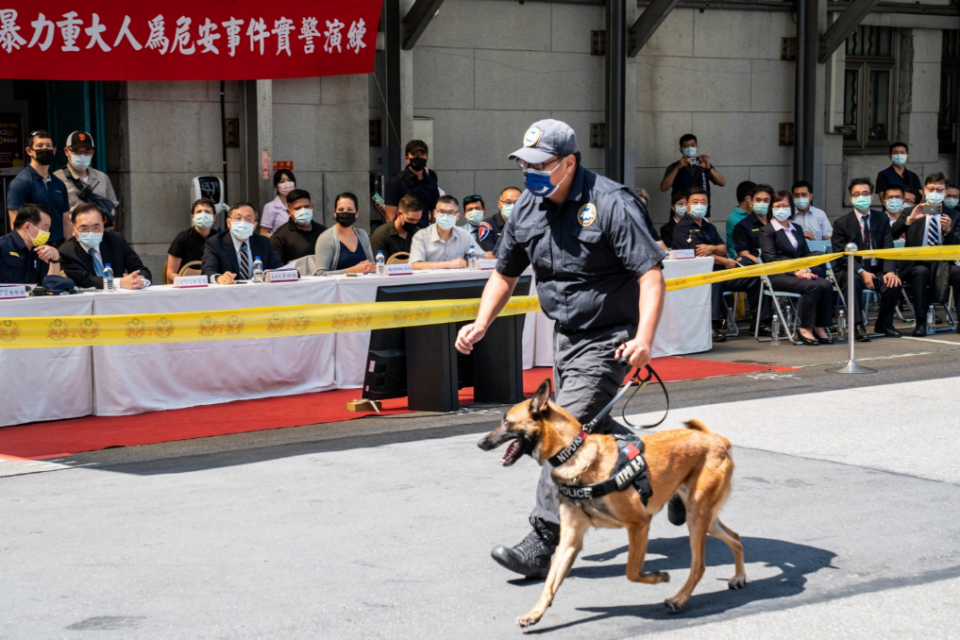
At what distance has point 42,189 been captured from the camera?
1080cm

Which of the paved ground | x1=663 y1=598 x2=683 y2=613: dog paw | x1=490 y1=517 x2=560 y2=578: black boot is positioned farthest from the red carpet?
x1=663 y1=598 x2=683 y2=613: dog paw

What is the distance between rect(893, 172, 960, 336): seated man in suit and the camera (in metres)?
13.3

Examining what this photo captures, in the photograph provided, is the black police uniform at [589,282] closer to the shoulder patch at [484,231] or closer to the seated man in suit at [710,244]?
the shoulder patch at [484,231]

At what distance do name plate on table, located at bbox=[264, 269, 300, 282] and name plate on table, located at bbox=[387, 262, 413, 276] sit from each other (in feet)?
3.02

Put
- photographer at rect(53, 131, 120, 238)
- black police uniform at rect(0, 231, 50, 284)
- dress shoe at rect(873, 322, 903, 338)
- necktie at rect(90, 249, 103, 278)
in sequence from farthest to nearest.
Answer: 1. dress shoe at rect(873, 322, 903, 338)
2. photographer at rect(53, 131, 120, 238)
3. necktie at rect(90, 249, 103, 278)
4. black police uniform at rect(0, 231, 50, 284)

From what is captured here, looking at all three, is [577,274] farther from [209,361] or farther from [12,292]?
[209,361]

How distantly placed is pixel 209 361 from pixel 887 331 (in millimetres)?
7662

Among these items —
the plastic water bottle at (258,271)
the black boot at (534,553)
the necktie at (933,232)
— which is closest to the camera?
the black boot at (534,553)

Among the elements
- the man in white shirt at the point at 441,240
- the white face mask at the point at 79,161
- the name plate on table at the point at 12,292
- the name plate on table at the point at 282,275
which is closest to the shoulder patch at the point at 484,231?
the man in white shirt at the point at 441,240

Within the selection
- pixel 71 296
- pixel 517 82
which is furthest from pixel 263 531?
pixel 517 82

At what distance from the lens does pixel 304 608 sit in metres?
4.66

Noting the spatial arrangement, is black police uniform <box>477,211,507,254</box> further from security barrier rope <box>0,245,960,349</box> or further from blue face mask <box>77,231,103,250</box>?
blue face mask <box>77,231,103,250</box>

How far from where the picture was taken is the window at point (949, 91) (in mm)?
20016

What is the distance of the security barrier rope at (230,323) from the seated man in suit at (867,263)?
5.24 m
